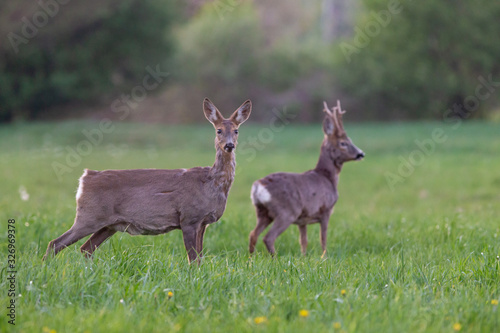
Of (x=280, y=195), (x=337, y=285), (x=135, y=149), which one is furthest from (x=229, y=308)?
(x=135, y=149)

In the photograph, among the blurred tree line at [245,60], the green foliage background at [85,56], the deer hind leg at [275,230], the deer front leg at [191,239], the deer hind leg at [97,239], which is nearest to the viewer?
the deer front leg at [191,239]

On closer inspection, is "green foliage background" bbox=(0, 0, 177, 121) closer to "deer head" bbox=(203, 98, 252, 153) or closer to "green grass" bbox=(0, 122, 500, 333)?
"green grass" bbox=(0, 122, 500, 333)

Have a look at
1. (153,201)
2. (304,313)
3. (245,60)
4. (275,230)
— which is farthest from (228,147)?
(245,60)

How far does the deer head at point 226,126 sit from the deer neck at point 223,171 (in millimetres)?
86

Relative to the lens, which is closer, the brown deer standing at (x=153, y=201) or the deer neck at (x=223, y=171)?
the brown deer standing at (x=153, y=201)

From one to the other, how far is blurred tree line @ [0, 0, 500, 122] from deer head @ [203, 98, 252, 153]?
23248mm

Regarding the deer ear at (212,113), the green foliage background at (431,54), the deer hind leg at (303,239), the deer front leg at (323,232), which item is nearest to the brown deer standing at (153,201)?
the deer ear at (212,113)

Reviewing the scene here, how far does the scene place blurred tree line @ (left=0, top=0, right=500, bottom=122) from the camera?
29.5 metres

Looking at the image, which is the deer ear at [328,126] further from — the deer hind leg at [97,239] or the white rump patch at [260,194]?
the deer hind leg at [97,239]

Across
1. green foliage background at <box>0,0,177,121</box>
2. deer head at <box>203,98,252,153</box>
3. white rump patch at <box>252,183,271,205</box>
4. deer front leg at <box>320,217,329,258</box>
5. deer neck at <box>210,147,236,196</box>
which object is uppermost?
green foliage background at <box>0,0,177,121</box>

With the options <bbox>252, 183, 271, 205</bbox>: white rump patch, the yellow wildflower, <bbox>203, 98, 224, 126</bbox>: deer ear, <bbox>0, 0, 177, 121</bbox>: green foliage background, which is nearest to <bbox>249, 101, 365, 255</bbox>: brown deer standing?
<bbox>252, 183, 271, 205</bbox>: white rump patch

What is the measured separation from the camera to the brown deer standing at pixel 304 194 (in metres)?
6.64

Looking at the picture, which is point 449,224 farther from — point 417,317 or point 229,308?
point 229,308

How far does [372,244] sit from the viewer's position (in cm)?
709
